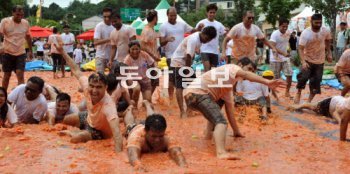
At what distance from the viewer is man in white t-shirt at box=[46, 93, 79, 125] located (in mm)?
7520

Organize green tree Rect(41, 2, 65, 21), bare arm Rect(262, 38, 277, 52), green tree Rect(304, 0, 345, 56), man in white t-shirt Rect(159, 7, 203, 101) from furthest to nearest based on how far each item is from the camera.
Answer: green tree Rect(41, 2, 65, 21), green tree Rect(304, 0, 345, 56), bare arm Rect(262, 38, 277, 52), man in white t-shirt Rect(159, 7, 203, 101)

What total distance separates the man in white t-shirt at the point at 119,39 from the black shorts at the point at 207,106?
3.88 m

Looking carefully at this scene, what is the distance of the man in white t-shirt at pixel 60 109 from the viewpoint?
296 inches

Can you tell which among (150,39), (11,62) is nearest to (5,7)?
(11,62)

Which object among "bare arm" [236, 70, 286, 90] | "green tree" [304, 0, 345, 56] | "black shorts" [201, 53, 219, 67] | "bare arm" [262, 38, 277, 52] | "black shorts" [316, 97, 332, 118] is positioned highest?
"green tree" [304, 0, 345, 56]

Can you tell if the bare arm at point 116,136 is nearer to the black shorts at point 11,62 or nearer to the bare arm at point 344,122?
the bare arm at point 344,122

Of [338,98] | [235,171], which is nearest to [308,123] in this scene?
[338,98]

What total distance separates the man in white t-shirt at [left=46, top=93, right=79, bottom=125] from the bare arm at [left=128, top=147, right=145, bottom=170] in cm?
251

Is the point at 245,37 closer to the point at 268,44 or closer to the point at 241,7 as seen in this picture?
the point at 268,44

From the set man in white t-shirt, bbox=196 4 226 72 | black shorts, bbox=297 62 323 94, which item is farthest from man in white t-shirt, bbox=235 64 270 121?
black shorts, bbox=297 62 323 94

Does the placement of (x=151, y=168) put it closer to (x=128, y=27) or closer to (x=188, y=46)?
(x=188, y=46)

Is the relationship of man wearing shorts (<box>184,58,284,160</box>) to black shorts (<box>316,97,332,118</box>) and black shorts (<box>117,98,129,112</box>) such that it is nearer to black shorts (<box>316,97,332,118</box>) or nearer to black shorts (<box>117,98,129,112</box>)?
black shorts (<box>117,98,129,112</box>)

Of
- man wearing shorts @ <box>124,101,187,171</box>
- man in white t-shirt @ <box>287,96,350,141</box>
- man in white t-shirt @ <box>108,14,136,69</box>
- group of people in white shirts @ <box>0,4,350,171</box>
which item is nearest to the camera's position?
man wearing shorts @ <box>124,101,187,171</box>

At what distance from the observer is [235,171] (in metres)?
4.98
